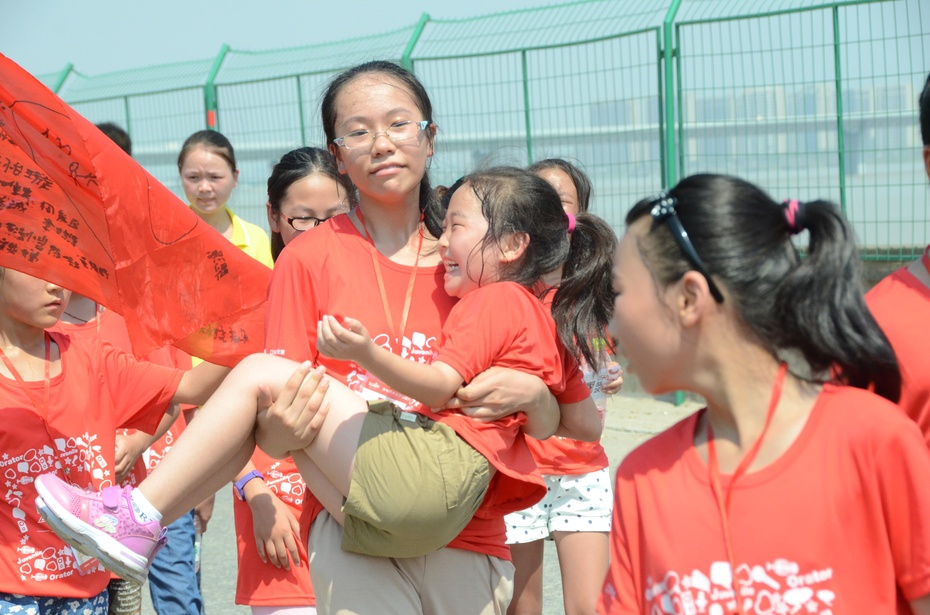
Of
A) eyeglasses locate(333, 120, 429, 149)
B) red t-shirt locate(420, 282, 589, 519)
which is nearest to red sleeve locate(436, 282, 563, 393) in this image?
red t-shirt locate(420, 282, 589, 519)

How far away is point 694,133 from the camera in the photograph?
8.24m

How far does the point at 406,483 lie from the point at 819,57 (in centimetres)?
595

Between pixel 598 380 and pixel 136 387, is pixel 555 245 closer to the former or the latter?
pixel 598 380

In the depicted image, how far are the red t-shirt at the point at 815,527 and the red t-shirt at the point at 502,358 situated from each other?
789 millimetres

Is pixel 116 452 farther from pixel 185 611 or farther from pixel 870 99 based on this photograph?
pixel 870 99

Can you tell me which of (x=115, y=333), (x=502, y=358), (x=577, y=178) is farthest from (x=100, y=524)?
(x=577, y=178)

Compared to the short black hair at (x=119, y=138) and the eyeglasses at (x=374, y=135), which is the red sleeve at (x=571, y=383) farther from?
the short black hair at (x=119, y=138)

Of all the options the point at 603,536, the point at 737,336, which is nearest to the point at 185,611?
the point at 603,536

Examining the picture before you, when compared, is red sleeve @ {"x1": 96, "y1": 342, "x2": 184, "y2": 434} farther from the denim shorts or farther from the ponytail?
the ponytail

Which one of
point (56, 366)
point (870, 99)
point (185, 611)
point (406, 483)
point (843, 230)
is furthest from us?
point (870, 99)

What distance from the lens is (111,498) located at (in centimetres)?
262

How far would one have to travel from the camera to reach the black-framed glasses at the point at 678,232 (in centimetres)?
190

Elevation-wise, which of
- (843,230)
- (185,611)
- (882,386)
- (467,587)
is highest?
(843,230)

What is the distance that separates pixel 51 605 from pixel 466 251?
61.8 inches
